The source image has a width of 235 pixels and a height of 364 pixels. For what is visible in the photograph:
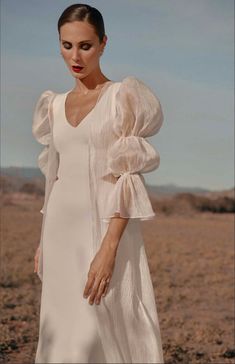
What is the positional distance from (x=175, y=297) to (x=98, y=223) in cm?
946

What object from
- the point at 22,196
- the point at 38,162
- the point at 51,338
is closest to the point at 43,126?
the point at 38,162

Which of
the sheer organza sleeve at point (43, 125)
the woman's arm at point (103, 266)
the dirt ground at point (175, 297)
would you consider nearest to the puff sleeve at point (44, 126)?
the sheer organza sleeve at point (43, 125)

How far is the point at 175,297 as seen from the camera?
1211cm

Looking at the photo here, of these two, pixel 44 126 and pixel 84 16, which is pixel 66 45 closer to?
pixel 84 16

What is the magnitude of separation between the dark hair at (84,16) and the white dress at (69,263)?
38cm

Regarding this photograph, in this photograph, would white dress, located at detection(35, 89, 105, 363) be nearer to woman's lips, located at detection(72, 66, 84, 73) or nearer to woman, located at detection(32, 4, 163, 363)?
woman, located at detection(32, 4, 163, 363)

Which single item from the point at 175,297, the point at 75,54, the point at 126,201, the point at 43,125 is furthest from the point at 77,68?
the point at 175,297

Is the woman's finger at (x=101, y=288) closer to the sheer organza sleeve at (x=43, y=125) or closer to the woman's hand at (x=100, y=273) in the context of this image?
the woman's hand at (x=100, y=273)

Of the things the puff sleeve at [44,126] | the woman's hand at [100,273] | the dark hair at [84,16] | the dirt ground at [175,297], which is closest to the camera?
the woman's hand at [100,273]

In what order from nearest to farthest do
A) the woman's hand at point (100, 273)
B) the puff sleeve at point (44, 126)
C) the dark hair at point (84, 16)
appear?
the woman's hand at point (100, 273), the dark hair at point (84, 16), the puff sleeve at point (44, 126)

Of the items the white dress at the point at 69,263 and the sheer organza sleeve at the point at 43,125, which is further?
the sheer organza sleeve at the point at 43,125

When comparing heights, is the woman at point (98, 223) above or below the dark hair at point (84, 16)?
below

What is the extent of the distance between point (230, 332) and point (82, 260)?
23.1 feet

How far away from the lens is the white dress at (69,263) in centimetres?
280
